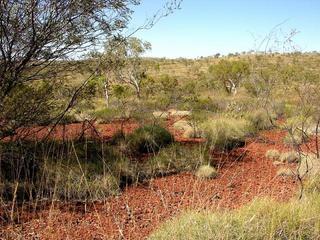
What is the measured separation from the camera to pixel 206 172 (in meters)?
9.02

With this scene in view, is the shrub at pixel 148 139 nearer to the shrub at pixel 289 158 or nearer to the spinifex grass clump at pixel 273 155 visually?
the spinifex grass clump at pixel 273 155

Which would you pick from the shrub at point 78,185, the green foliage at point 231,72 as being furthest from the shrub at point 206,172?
the green foliage at point 231,72

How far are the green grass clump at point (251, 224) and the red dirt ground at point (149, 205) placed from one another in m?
0.41

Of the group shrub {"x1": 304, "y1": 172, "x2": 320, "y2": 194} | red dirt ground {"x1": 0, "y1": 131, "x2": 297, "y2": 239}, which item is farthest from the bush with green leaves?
shrub {"x1": 304, "y1": 172, "x2": 320, "y2": 194}

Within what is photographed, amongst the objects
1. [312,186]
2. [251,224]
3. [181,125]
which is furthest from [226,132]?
[251,224]

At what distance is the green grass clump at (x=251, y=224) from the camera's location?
516 cm

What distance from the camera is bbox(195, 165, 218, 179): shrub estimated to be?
29.4 ft

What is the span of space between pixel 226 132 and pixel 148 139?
271cm

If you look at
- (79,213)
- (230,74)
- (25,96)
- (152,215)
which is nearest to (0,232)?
(79,213)

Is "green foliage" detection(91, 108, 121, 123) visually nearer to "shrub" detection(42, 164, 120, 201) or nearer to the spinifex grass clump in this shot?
the spinifex grass clump

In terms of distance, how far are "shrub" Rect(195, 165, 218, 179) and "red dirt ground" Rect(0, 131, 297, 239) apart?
0.13 metres

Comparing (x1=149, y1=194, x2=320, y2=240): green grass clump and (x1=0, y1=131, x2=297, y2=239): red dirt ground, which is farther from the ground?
(x1=149, y1=194, x2=320, y2=240): green grass clump

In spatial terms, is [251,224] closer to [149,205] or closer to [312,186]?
[149,205]

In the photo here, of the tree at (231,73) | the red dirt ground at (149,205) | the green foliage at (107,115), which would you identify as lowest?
the red dirt ground at (149,205)
